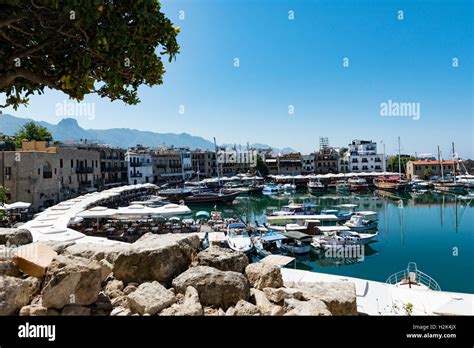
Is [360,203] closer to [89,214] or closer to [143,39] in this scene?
[89,214]

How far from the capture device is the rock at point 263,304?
Answer: 490 centimetres

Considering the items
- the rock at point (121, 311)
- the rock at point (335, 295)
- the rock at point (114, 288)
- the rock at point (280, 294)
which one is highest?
the rock at point (114, 288)

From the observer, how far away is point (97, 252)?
6.65m

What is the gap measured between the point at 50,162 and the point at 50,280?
143 feet

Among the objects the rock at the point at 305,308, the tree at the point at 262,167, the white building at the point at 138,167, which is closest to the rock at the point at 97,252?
the rock at the point at 305,308

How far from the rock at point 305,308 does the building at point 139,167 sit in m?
71.5

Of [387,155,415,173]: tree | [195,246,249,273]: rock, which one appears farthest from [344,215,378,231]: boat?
[387,155,415,173]: tree

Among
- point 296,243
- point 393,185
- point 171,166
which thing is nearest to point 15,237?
point 296,243

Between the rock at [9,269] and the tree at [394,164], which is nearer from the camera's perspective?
the rock at [9,269]

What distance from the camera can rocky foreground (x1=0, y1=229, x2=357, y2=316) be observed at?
4.64 metres

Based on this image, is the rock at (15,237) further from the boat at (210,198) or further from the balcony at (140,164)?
the balcony at (140,164)

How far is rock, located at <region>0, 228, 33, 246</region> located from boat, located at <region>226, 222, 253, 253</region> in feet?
57.0
